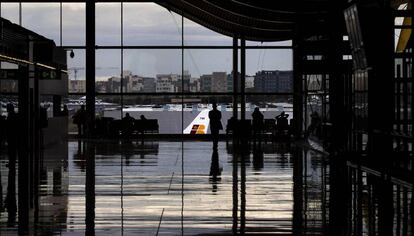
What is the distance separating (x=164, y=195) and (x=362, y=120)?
4098 millimetres

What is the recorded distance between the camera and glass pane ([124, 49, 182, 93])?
149 ft

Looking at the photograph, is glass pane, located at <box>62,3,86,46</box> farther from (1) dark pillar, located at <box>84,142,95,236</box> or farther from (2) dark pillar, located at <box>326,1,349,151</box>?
(2) dark pillar, located at <box>326,1,349,151</box>

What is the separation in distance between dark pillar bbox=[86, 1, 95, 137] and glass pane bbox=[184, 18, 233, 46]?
4.51 meters

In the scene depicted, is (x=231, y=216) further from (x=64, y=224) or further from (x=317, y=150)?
(x=317, y=150)

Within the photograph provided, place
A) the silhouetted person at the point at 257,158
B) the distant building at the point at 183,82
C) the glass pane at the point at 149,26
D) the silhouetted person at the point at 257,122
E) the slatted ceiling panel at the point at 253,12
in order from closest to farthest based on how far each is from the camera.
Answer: the silhouetted person at the point at 257,158 → the slatted ceiling panel at the point at 253,12 → the silhouetted person at the point at 257,122 → the glass pane at the point at 149,26 → the distant building at the point at 183,82

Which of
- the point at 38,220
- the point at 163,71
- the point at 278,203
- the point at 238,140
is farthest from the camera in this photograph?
the point at 163,71

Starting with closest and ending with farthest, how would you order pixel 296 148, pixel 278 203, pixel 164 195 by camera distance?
pixel 278 203, pixel 164 195, pixel 296 148

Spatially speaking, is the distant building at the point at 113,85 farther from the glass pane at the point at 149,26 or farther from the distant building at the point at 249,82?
the distant building at the point at 249,82

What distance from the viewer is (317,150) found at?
32.1m

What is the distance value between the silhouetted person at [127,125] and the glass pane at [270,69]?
618 centimetres

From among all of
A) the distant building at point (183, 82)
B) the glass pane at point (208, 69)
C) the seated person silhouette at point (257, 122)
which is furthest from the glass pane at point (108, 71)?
the seated person silhouette at point (257, 122)

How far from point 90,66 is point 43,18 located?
471 cm

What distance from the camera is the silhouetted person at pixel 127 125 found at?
4359cm

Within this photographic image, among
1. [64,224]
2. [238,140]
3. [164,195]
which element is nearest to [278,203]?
[164,195]
